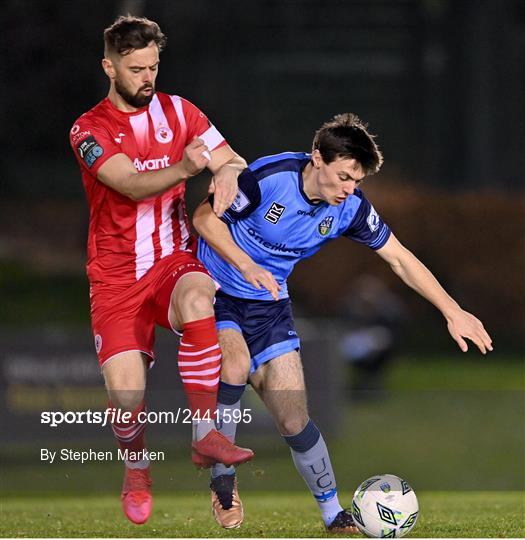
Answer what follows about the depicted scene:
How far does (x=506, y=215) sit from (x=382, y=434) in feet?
19.1

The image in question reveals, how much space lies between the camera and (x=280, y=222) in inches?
320

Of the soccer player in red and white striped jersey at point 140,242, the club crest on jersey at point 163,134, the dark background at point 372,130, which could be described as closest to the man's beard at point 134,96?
the soccer player in red and white striped jersey at point 140,242

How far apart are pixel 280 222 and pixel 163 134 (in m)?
0.83

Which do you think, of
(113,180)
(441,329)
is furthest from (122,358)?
(441,329)

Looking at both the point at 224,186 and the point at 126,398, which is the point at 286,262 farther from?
the point at 126,398

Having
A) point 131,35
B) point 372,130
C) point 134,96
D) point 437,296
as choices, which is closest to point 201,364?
point 437,296

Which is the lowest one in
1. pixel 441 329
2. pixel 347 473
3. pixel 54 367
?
pixel 441 329

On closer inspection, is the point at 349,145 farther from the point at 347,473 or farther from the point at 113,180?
the point at 347,473

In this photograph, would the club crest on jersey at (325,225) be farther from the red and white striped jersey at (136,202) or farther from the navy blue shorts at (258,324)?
the red and white striped jersey at (136,202)

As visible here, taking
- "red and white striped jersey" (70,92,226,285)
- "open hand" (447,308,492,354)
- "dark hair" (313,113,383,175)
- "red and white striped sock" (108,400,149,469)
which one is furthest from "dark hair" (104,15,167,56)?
"open hand" (447,308,492,354)

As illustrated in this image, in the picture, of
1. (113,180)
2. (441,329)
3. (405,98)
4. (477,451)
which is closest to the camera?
(113,180)

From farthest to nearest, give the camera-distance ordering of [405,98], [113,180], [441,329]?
[405,98], [441,329], [113,180]

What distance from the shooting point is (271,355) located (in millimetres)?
8164

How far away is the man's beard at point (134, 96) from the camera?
809 centimetres
